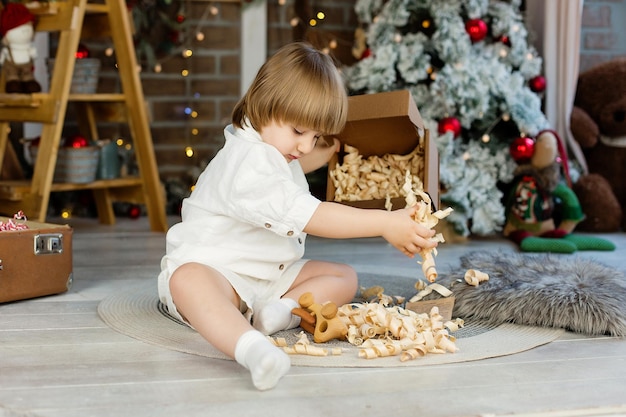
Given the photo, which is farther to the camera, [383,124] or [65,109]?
[65,109]

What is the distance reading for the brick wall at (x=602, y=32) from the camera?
375 centimetres

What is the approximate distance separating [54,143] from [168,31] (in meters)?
1.07

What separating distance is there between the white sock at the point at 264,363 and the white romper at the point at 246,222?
0.98ft

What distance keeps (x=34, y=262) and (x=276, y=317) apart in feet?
2.06

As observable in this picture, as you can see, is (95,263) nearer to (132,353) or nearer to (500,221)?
(132,353)

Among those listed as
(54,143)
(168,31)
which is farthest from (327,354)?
(168,31)

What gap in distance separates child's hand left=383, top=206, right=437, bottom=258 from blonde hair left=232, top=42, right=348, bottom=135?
24cm

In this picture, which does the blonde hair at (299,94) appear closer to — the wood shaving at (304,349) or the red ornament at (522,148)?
the wood shaving at (304,349)

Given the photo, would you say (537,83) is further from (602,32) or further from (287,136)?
(287,136)

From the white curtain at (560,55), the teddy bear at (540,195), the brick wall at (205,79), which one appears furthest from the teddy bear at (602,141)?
the brick wall at (205,79)

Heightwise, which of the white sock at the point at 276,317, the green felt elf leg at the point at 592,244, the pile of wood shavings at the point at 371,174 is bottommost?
the green felt elf leg at the point at 592,244

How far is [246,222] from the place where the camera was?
1.63 m

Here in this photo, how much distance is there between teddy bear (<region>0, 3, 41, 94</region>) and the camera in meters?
2.79

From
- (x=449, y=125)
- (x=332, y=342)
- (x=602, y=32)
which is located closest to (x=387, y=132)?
(x=332, y=342)
